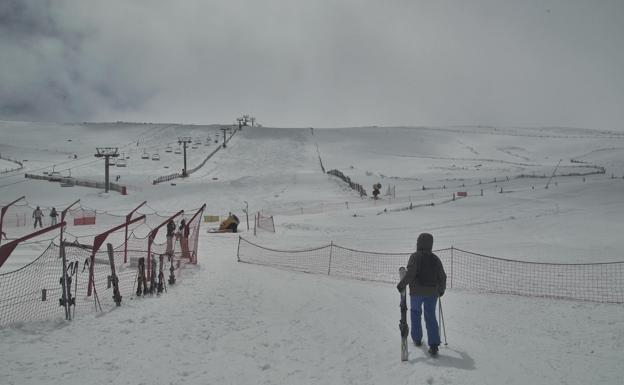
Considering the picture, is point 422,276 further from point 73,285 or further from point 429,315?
point 73,285

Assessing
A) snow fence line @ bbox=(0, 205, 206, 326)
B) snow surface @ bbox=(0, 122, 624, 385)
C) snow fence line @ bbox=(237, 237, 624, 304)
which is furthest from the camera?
snow fence line @ bbox=(237, 237, 624, 304)

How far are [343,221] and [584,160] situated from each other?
190 feet

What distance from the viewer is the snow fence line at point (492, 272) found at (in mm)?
10906

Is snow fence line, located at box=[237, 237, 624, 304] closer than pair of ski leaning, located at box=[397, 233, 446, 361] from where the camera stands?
No

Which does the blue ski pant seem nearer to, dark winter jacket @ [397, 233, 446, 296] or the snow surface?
dark winter jacket @ [397, 233, 446, 296]

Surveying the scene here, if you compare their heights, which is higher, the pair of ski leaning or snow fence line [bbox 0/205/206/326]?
the pair of ski leaning

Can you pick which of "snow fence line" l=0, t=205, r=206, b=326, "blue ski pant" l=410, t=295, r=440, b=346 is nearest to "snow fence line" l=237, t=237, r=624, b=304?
"snow fence line" l=0, t=205, r=206, b=326

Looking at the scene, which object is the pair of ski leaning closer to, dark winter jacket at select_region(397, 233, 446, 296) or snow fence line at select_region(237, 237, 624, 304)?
dark winter jacket at select_region(397, 233, 446, 296)

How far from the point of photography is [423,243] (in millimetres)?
6941

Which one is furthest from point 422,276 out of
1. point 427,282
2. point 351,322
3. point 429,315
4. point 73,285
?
point 73,285

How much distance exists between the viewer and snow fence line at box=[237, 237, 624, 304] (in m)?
10.9

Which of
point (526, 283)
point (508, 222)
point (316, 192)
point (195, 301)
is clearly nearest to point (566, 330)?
point (526, 283)

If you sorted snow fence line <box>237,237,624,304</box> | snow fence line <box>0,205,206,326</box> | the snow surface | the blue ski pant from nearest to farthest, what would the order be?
the snow surface, the blue ski pant, snow fence line <box>0,205,206,326</box>, snow fence line <box>237,237,624,304</box>

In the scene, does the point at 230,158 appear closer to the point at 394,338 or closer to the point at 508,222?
the point at 508,222
